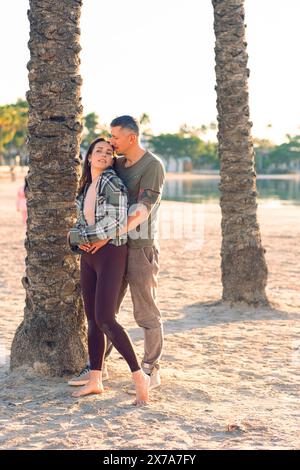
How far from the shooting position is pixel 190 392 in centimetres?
550

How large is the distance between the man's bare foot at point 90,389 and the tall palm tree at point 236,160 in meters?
4.04

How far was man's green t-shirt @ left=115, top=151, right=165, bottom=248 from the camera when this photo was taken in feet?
16.7

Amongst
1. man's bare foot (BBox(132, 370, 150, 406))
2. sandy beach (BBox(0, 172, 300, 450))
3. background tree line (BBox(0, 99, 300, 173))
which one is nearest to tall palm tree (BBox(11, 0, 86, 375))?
sandy beach (BBox(0, 172, 300, 450))

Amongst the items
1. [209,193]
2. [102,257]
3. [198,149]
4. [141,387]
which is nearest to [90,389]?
[141,387]

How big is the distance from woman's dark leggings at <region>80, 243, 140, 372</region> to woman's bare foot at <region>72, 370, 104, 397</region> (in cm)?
5

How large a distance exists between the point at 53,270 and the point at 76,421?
1387 mm

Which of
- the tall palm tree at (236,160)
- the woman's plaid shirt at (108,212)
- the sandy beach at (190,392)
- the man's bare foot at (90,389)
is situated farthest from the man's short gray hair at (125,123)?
the tall palm tree at (236,160)

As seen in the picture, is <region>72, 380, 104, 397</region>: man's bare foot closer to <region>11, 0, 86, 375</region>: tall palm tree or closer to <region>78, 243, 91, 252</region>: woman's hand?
<region>11, 0, 86, 375</region>: tall palm tree

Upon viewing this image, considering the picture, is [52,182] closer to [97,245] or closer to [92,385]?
→ [97,245]

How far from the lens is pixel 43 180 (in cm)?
574

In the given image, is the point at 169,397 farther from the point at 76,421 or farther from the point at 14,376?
the point at 14,376

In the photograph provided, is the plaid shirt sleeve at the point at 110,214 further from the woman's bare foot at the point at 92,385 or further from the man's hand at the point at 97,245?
the woman's bare foot at the point at 92,385

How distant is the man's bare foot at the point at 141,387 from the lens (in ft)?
16.8

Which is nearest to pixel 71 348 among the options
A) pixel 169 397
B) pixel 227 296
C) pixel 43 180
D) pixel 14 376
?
pixel 14 376
